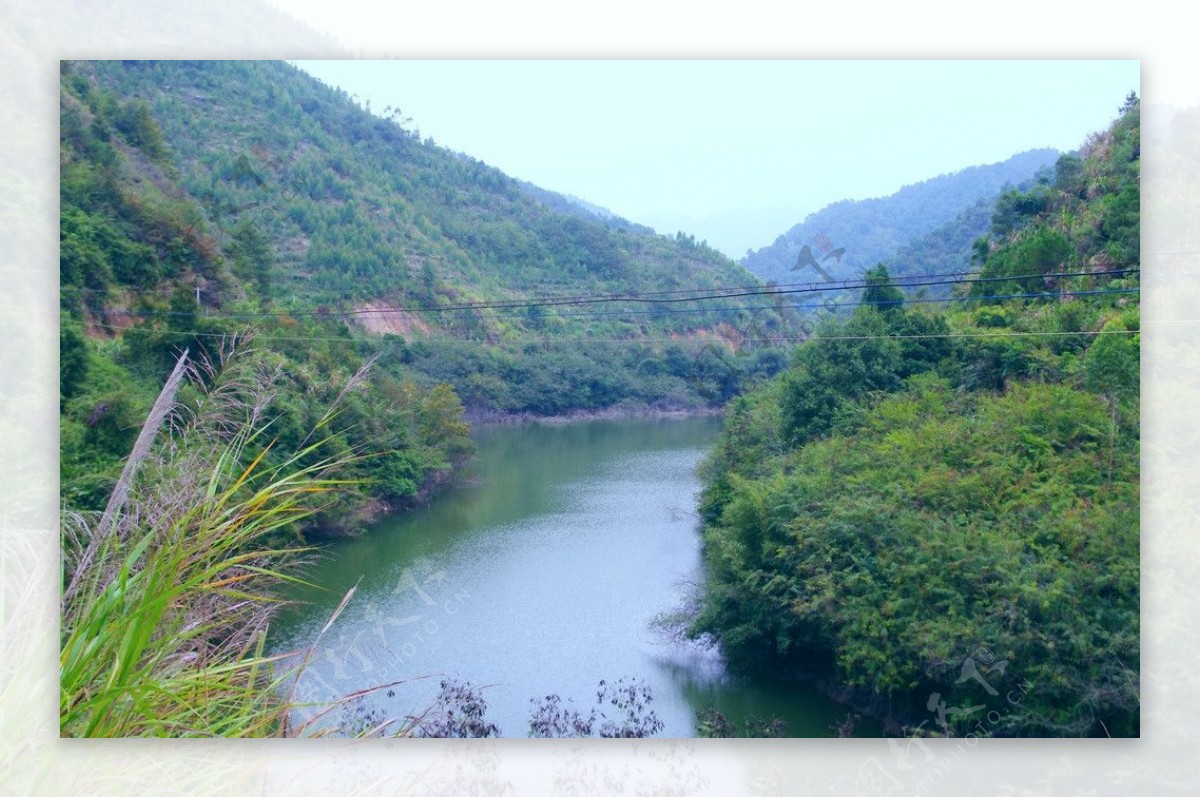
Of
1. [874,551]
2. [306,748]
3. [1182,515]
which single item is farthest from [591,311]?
[306,748]

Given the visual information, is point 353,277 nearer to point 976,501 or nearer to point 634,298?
point 634,298

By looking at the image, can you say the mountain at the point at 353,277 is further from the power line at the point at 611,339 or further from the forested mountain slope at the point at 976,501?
the forested mountain slope at the point at 976,501

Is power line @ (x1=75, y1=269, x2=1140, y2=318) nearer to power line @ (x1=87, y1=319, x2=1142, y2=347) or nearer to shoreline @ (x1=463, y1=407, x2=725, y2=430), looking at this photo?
power line @ (x1=87, y1=319, x2=1142, y2=347)

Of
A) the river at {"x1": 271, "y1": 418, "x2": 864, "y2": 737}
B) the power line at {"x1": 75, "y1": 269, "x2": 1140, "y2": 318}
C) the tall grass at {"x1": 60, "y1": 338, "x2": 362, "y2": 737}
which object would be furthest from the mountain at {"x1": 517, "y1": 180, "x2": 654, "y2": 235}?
the tall grass at {"x1": 60, "y1": 338, "x2": 362, "y2": 737}

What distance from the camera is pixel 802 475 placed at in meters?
5.61

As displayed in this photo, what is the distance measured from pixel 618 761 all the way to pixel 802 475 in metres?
2.57

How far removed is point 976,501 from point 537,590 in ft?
6.86

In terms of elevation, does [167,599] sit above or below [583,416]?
below

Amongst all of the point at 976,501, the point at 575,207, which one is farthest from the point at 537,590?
the point at 575,207

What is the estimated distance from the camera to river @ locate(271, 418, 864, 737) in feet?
Answer: 13.6

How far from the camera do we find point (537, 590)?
4.71m

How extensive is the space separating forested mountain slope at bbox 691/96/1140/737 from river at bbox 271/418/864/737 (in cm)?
34

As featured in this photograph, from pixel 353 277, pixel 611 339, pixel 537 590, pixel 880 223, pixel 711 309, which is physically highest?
pixel 880 223

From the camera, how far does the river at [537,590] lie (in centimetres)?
416
